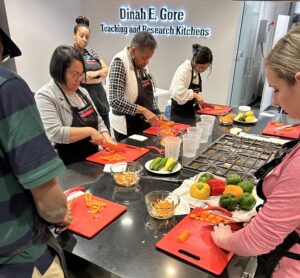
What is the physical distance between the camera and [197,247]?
3.17 ft

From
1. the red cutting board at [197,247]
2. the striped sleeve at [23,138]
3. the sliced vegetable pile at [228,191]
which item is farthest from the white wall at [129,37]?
the striped sleeve at [23,138]

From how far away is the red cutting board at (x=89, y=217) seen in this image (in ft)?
3.44

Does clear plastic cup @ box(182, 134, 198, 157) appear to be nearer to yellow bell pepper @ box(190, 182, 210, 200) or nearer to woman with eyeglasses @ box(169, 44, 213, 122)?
yellow bell pepper @ box(190, 182, 210, 200)

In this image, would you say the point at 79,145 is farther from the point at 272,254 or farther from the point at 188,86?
the point at 188,86

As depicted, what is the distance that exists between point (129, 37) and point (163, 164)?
380cm

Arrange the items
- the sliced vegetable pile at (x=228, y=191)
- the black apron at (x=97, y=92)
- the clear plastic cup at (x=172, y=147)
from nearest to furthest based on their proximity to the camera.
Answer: the sliced vegetable pile at (x=228, y=191) → the clear plastic cup at (x=172, y=147) → the black apron at (x=97, y=92)

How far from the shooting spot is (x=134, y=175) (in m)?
1.39

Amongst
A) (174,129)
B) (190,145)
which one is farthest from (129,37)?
(190,145)

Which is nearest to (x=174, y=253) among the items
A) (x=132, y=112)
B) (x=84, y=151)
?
(x=84, y=151)

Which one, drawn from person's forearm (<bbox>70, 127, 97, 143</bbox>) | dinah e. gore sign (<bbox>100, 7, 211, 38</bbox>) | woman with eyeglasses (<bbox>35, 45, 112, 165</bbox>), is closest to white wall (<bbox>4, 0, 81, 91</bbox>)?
dinah e. gore sign (<bbox>100, 7, 211, 38</bbox>)

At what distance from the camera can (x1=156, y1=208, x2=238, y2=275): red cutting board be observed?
0.90 m

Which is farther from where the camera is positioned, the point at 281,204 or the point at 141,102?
the point at 141,102

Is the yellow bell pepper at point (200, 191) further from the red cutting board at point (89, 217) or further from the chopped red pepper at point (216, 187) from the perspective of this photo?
the red cutting board at point (89, 217)

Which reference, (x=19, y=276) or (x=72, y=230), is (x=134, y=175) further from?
(x=19, y=276)
